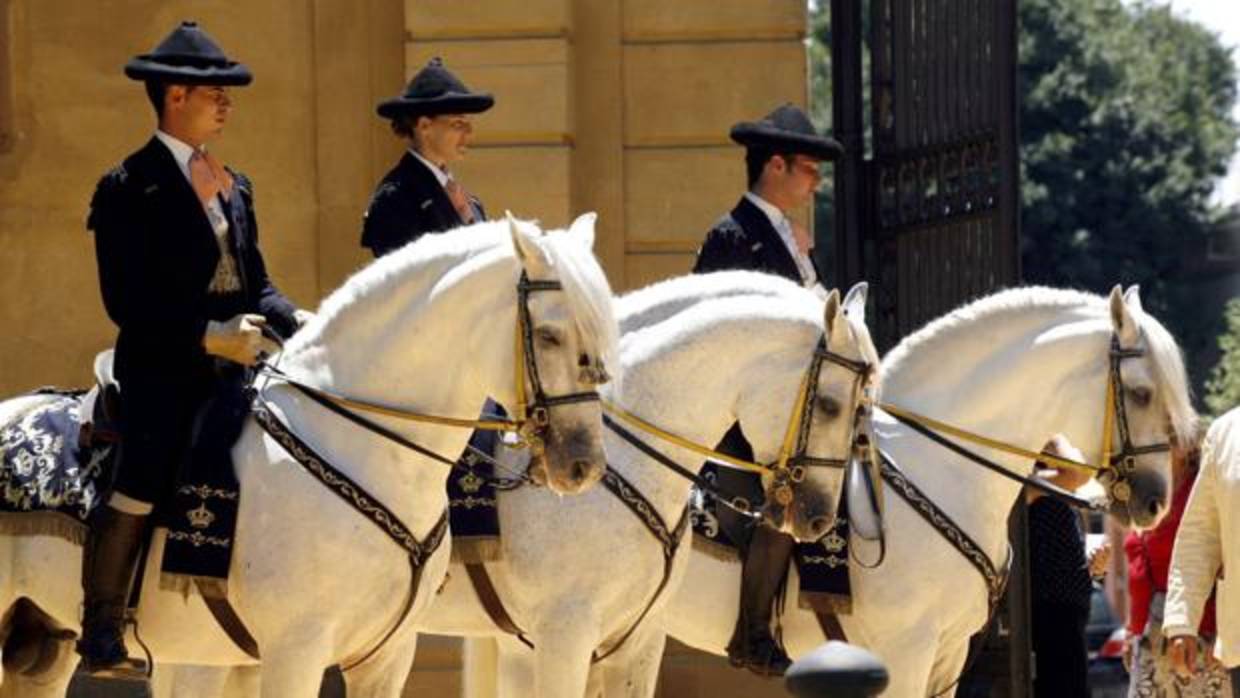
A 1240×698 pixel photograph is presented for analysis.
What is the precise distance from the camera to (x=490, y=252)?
10117 millimetres

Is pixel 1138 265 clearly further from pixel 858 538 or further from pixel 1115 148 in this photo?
pixel 858 538

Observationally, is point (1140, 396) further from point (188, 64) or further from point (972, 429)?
point (188, 64)

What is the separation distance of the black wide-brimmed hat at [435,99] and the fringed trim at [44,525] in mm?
2111

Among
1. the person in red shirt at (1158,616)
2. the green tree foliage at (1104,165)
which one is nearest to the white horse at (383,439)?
the person in red shirt at (1158,616)

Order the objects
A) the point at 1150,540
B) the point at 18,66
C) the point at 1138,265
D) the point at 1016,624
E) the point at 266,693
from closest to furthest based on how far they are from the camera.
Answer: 1. the point at 266,693
2. the point at 1150,540
3. the point at 1016,624
4. the point at 18,66
5. the point at 1138,265

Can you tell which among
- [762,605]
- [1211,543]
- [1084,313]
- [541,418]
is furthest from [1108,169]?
[541,418]

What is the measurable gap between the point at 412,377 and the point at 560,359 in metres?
0.49

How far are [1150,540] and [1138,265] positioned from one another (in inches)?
1336

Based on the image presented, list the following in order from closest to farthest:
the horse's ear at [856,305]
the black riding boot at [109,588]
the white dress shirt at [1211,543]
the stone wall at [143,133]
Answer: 1. the black riding boot at [109,588]
2. the horse's ear at [856,305]
3. the white dress shirt at [1211,543]
4. the stone wall at [143,133]

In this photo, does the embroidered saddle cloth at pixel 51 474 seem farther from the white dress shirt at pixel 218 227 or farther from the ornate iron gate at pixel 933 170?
the ornate iron gate at pixel 933 170

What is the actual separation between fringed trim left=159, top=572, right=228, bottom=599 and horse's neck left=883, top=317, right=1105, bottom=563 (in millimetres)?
2817

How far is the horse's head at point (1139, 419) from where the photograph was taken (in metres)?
11.6

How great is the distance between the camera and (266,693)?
9.91 metres

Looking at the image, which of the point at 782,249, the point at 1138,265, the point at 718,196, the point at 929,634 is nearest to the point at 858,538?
the point at 929,634
